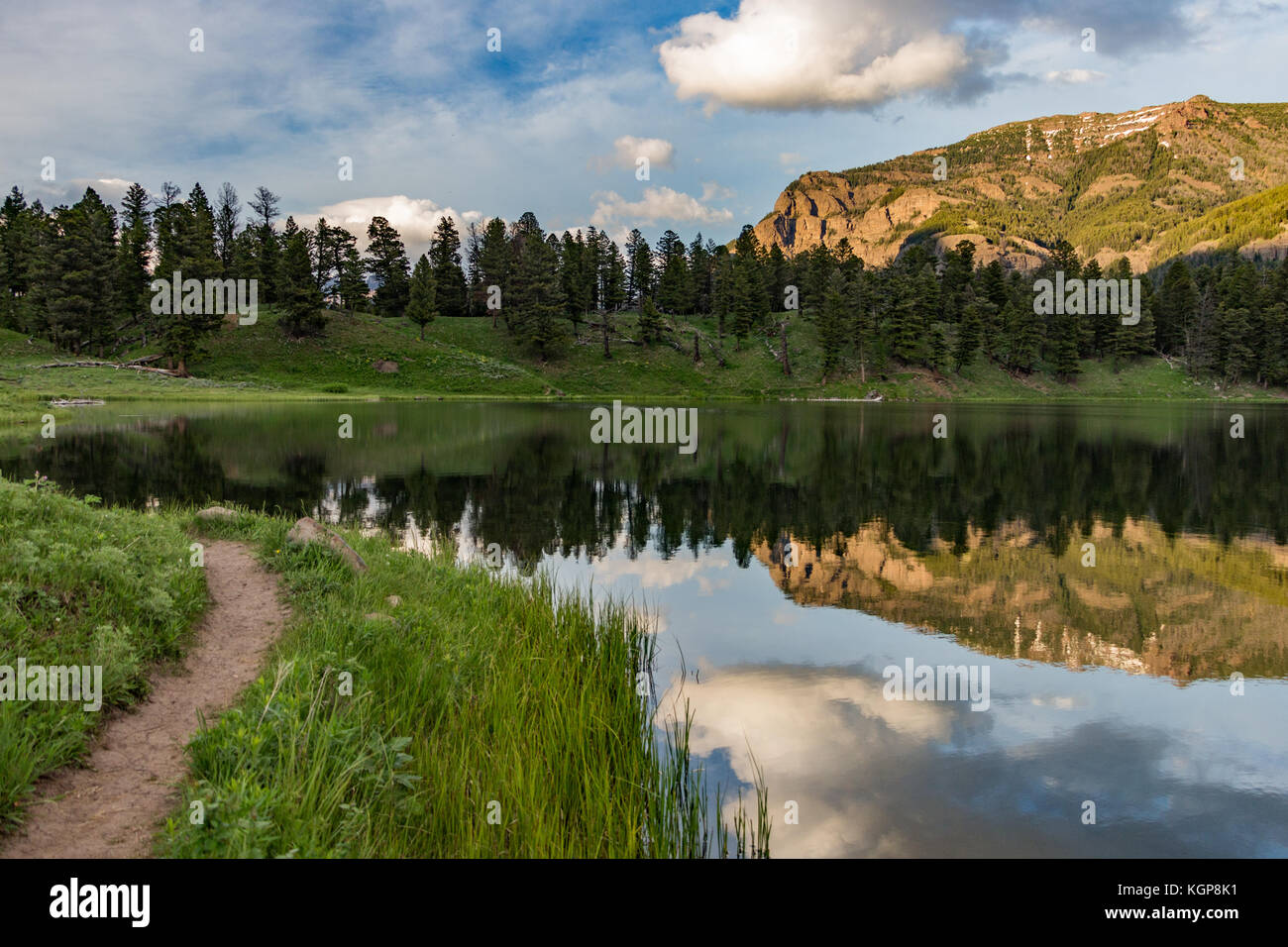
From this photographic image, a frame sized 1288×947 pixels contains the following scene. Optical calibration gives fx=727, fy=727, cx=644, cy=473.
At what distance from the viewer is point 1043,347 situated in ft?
385

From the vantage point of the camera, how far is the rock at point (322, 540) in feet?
43.3

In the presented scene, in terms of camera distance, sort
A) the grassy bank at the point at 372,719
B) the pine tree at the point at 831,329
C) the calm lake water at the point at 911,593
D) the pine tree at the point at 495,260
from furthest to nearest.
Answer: the pine tree at the point at 495,260 < the pine tree at the point at 831,329 < the calm lake water at the point at 911,593 < the grassy bank at the point at 372,719

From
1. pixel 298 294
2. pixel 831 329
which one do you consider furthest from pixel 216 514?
pixel 831 329

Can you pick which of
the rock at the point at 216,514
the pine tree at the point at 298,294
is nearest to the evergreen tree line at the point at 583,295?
the pine tree at the point at 298,294

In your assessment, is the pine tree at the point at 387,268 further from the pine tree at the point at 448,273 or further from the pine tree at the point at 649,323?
the pine tree at the point at 649,323

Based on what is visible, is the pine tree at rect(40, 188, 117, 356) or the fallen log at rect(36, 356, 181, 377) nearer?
the fallen log at rect(36, 356, 181, 377)

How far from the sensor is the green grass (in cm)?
606

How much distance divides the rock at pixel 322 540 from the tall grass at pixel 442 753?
184cm

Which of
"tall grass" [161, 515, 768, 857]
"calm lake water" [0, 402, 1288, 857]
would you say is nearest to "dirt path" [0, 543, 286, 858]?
"tall grass" [161, 515, 768, 857]

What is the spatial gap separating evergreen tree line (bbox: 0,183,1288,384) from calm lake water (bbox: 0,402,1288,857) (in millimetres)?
55165

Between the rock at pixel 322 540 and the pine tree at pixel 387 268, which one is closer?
the rock at pixel 322 540

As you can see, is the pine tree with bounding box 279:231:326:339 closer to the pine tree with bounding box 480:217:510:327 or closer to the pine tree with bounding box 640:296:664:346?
the pine tree with bounding box 480:217:510:327
